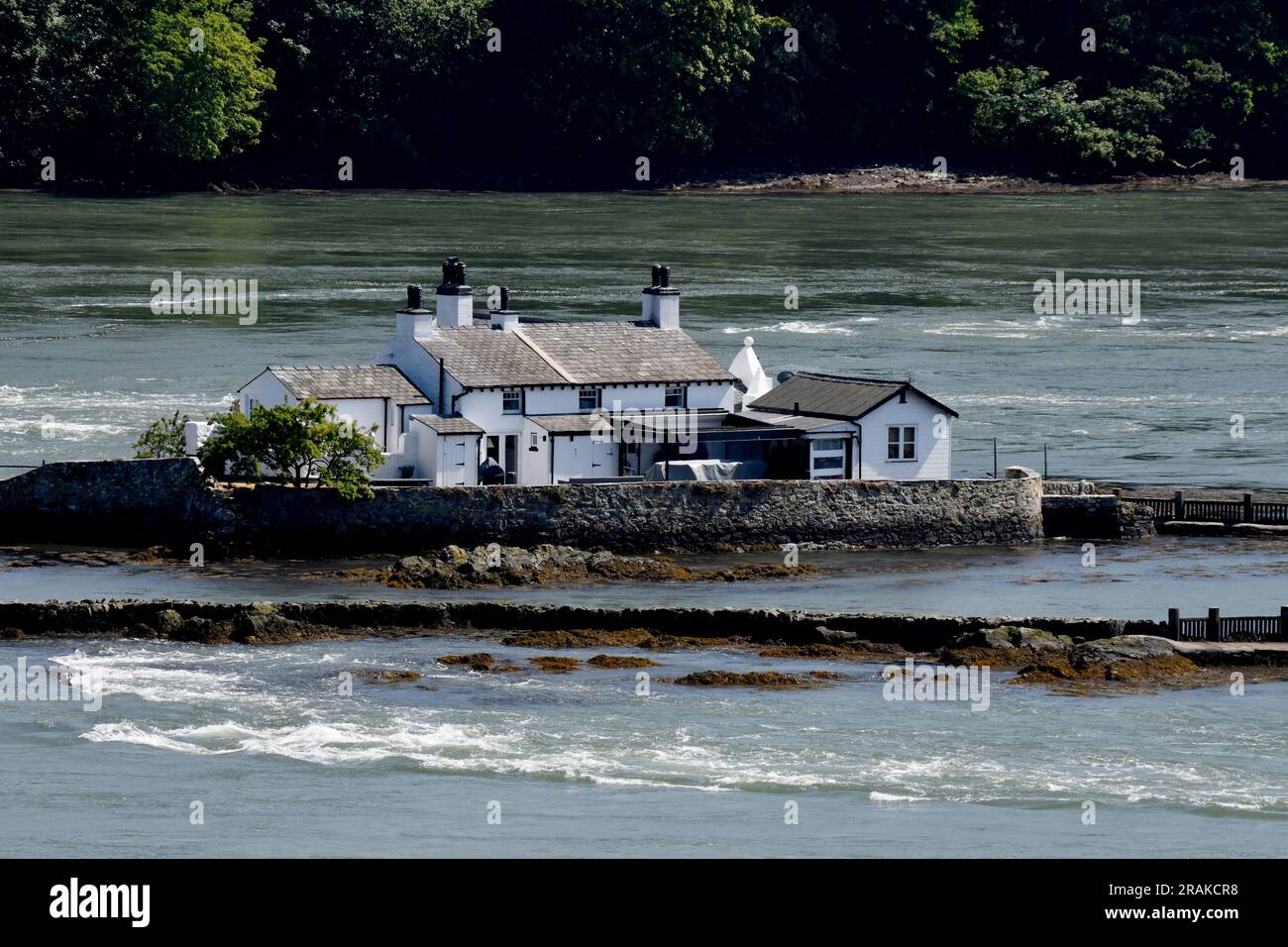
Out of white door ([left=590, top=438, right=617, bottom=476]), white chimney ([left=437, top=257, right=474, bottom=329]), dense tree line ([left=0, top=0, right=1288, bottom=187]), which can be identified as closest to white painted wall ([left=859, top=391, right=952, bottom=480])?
white door ([left=590, top=438, right=617, bottom=476])

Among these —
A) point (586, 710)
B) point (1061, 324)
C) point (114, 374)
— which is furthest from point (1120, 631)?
point (1061, 324)

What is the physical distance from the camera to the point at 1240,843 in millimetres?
51062

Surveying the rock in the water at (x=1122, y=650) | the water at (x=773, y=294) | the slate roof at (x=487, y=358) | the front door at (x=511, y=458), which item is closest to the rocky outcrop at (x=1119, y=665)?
A: the rock in the water at (x=1122, y=650)

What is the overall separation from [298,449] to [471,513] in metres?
4.67

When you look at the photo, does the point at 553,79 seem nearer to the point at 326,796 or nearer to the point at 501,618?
the point at 501,618

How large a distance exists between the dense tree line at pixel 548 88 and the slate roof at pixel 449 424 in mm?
105874

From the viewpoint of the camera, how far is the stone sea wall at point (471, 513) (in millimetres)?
72875

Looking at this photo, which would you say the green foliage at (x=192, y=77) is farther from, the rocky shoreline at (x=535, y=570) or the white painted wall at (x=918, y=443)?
the rocky shoreline at (x=535, y=570)

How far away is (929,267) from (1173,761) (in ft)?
302

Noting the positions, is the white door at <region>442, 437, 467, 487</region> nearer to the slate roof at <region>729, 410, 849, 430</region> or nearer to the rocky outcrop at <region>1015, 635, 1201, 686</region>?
the slate roof at <region>729, 410, 849, 430</region>

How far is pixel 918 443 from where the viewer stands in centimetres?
7812

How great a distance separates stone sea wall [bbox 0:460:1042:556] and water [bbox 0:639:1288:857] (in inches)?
398

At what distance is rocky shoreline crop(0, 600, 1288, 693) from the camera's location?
62281 millimetres

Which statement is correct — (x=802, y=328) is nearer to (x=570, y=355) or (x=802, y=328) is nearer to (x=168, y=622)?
(x=570, y=355)
